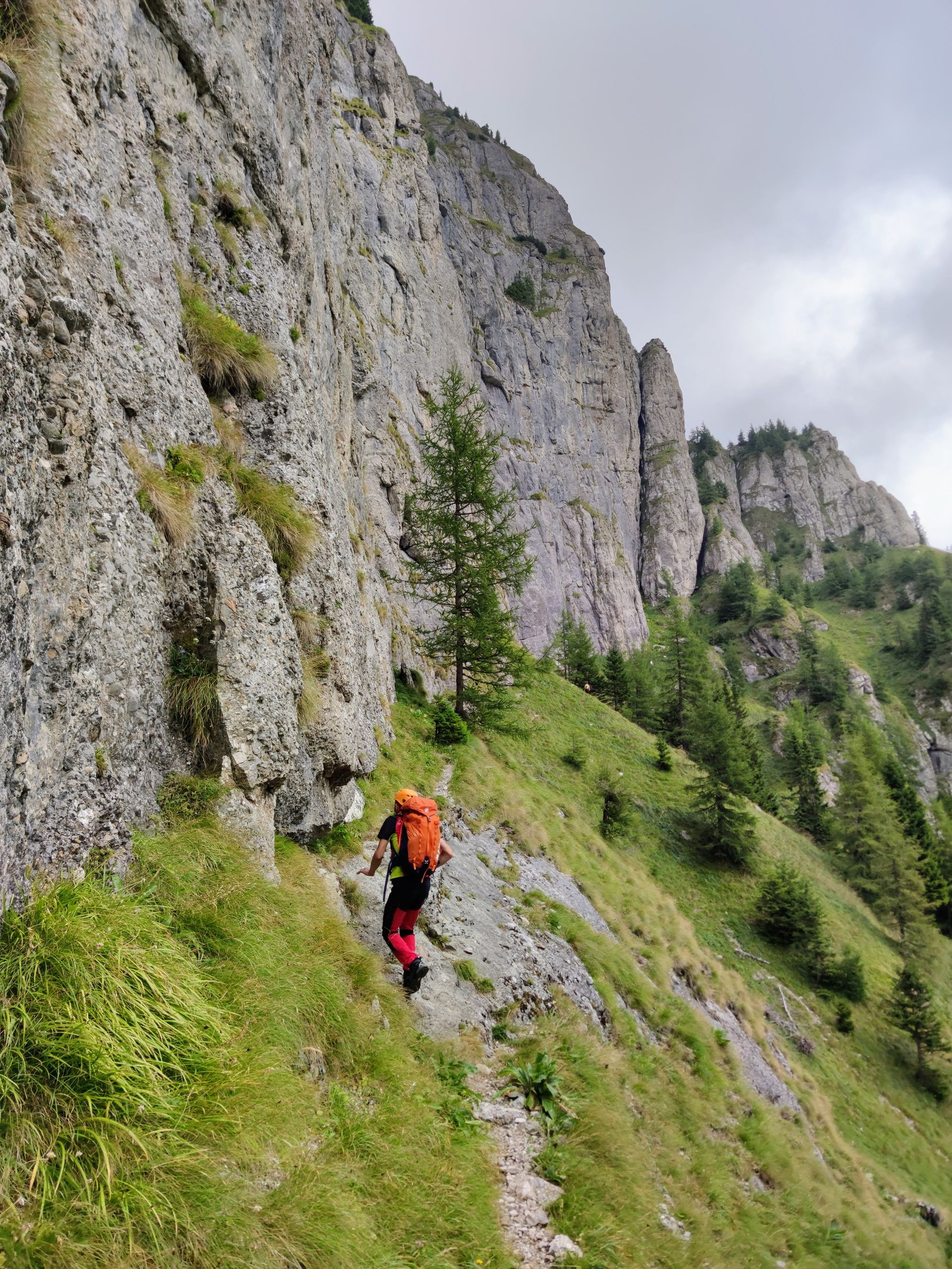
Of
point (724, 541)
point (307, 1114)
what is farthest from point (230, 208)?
point (724, 541)

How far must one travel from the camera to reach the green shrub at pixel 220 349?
8117 millimetres

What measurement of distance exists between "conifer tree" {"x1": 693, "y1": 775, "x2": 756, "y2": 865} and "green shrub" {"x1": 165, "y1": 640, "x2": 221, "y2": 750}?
76.9 feet

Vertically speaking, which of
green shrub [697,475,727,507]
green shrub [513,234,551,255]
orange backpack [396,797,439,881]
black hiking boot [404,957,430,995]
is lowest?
black hiking boot [404,957,430,995]

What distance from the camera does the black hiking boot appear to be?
611 cm

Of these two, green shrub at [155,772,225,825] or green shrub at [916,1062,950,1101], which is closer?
green shrub at [155,772,225,825]

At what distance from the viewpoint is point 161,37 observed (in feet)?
31.8

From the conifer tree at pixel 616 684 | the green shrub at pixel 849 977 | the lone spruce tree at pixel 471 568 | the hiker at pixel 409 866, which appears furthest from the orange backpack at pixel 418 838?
the conifer tree at pixel 616 684

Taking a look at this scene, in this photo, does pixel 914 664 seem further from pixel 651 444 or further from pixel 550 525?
pixel 550 525

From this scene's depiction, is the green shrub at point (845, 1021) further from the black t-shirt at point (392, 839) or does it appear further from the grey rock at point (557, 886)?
the black t-shirt at point (392, 839)

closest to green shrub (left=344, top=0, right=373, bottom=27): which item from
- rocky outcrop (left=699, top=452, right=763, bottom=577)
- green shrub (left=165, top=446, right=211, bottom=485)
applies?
green shrub (left=165, top=446, right=211, bottom=485)

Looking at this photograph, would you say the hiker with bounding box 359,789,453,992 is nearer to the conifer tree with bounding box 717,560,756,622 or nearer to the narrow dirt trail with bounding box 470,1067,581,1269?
the narrow dirt trail with bounding box 470,1067,581,1269

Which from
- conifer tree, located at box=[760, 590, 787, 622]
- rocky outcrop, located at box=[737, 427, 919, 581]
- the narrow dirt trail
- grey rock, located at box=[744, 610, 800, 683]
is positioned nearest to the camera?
the narrow dirt trail

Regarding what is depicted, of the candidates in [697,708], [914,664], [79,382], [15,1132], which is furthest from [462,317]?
[914,664]

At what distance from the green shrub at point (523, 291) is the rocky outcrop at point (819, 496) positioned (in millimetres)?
101306
